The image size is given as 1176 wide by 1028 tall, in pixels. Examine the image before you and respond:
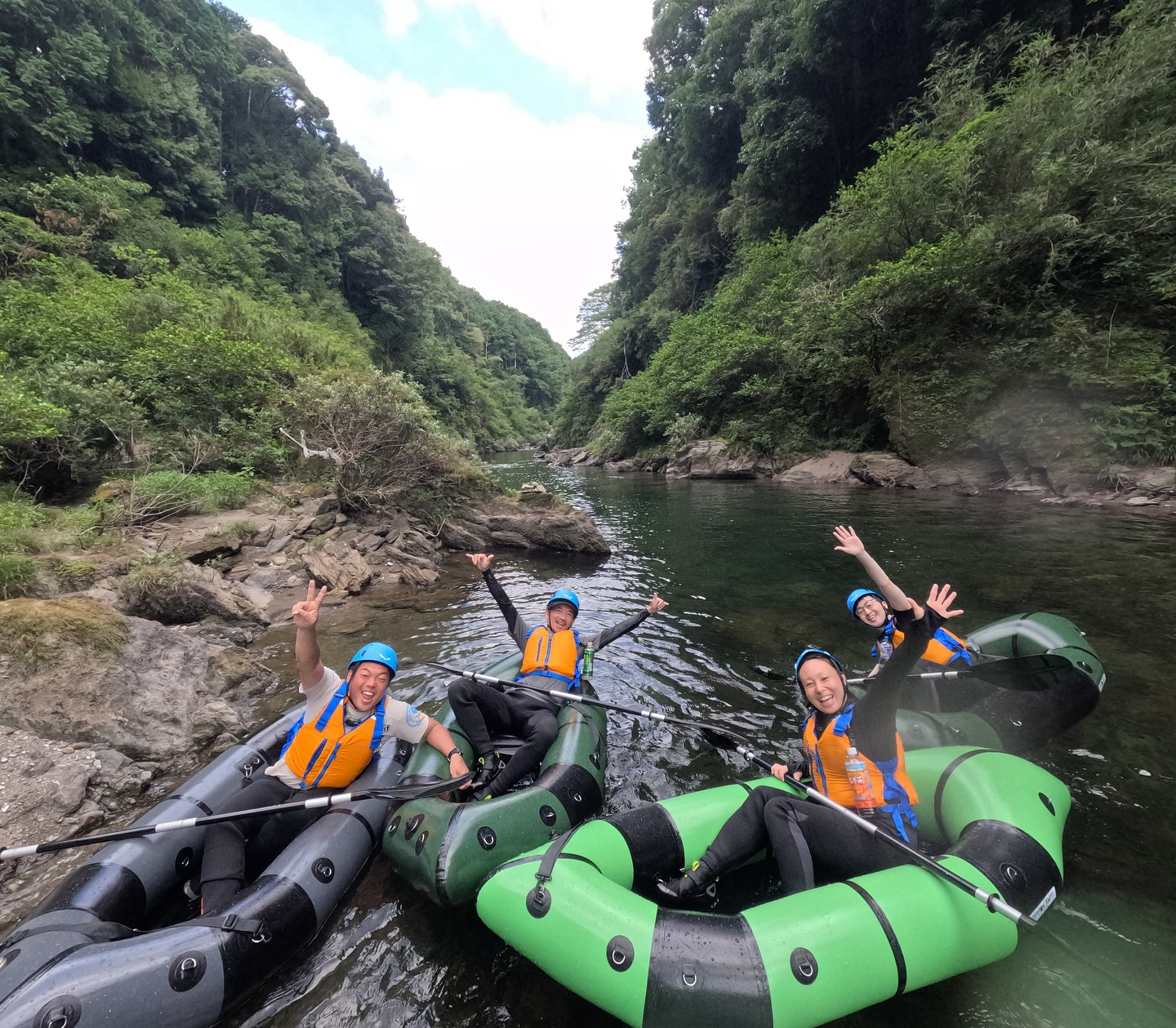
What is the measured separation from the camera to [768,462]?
21.9 metres

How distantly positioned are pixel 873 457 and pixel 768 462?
502cm

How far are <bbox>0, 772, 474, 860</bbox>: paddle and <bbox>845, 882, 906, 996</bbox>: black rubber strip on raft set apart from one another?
2299mm

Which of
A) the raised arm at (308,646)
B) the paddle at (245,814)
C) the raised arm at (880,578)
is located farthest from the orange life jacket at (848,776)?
the raised arm at (308,646)

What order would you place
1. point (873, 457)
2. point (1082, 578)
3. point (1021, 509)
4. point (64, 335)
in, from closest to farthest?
1. point (1082, 578)
2. point (64, 335)
3. point (1021, 509)
4. point (873, 457)

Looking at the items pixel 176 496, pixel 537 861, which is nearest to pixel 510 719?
pixel 537 861

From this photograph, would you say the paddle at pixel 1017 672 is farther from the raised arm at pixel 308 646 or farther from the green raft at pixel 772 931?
the raised arm at pixel 308 646

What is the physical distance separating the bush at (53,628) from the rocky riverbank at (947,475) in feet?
58.6

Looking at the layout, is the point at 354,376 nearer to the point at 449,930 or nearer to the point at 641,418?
the point at 449,930

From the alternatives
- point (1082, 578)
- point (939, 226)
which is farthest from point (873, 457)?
point (1082, 578)

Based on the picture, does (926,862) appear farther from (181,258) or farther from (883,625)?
(181,258)

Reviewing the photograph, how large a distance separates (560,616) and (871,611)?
2805 mm

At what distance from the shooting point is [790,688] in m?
5.00

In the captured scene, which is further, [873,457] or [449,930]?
[873,457]

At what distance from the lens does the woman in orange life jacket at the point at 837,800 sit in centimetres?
253
